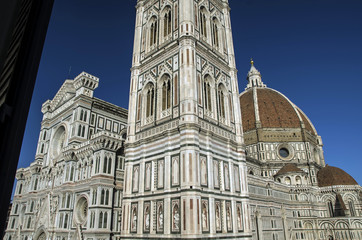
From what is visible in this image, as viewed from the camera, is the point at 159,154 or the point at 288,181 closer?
the point at 159,154

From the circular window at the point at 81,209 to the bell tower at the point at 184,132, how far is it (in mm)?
7286

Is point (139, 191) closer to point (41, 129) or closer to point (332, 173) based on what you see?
point (41, 129)

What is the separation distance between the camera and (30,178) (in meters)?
35.0

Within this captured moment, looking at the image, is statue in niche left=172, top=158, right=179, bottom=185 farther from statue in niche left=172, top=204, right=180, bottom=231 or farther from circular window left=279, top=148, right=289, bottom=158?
circular window left=279, top=148, right=289, bottom=158

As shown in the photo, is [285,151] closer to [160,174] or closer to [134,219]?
[160,174]

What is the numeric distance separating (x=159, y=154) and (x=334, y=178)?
43685mm

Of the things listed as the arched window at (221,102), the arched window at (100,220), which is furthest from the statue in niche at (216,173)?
the arched window at (100,220)

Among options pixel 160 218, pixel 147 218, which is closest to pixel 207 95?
pixel 160 218

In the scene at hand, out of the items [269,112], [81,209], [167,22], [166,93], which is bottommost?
[81,209]

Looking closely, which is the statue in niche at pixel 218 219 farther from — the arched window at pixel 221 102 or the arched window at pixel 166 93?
the arched window at pixel 166 93

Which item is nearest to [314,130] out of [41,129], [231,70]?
[231,70]

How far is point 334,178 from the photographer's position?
50094 millimetres

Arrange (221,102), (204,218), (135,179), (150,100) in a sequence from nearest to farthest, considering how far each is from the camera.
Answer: (204,218), (135,179), (150,100), (221,102)

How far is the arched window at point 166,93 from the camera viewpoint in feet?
69.1
